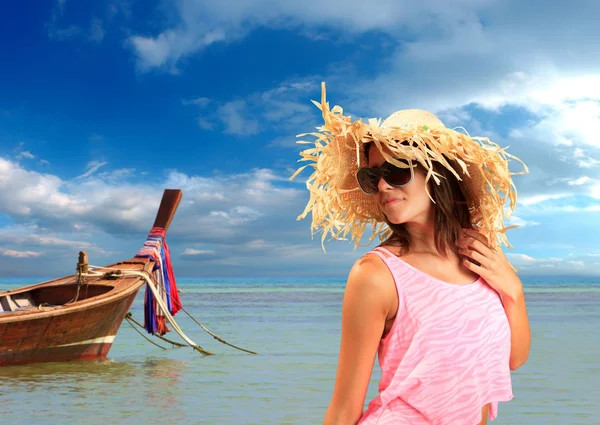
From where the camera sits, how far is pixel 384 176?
65.9 inches

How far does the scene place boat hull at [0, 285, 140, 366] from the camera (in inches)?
297

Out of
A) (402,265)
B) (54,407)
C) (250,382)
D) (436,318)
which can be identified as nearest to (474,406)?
(436,318)

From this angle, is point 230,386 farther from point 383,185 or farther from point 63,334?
point 383,185

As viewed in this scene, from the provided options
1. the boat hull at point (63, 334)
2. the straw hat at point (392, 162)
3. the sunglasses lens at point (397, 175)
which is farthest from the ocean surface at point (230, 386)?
the sunglasses lens at point (397, 175)

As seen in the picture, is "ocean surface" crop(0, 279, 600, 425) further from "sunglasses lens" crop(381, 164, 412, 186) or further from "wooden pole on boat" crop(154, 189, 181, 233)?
"sunglasses lens" crop(381, 164, 412, 186)

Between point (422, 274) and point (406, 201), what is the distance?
0.23 meters

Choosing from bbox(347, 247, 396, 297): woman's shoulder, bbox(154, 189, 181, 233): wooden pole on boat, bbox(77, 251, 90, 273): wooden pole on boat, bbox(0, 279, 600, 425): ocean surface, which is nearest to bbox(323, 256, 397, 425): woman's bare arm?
bbox(347, 247, 396, 297): woman's shoulder

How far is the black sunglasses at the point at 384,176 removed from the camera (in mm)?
1643

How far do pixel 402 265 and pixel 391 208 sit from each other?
213mm

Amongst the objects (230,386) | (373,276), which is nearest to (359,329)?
(373,276)

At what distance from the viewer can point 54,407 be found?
6.43 meters

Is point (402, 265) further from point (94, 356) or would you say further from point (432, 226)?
point (94, 356)

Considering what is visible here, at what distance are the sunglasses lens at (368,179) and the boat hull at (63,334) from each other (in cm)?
655

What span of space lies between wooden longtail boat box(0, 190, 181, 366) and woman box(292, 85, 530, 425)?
6407mm
